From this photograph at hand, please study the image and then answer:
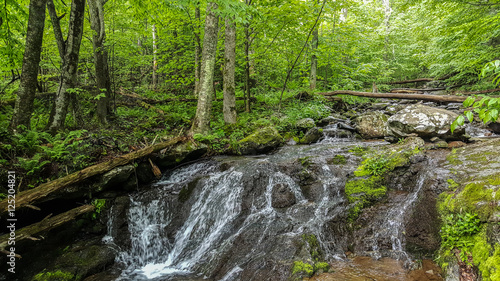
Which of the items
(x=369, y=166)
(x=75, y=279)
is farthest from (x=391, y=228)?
(x=75, y=279)

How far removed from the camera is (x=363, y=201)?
4.82 m

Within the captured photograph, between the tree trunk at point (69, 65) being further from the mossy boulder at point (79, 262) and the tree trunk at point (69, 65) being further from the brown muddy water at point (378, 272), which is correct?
the brown muddy water at point (378, 272)

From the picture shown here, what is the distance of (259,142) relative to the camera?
8.54 metres

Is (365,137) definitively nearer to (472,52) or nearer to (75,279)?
(472,52)

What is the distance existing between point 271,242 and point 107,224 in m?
3.85

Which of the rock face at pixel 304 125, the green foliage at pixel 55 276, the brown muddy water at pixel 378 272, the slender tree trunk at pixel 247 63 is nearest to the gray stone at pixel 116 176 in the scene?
the green foliage at pixel 55 276

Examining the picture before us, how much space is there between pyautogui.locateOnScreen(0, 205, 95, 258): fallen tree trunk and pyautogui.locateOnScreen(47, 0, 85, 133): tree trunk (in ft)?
9.99

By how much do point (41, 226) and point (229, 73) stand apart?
7714 millimetres

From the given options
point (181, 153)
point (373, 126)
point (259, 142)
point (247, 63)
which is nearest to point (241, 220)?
point (181, 153)

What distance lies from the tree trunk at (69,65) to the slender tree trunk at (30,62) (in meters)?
0.67

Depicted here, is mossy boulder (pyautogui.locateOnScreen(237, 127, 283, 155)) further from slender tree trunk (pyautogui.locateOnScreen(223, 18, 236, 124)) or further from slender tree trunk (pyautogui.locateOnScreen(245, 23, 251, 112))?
slender tree trunk (pyautogui.locateOnScreen(245, 23, 251, 112))

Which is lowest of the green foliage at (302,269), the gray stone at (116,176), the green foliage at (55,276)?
the green foliage at (55,276)

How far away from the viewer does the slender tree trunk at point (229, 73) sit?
9750 mm

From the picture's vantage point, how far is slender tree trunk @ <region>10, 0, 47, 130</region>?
5711mm
